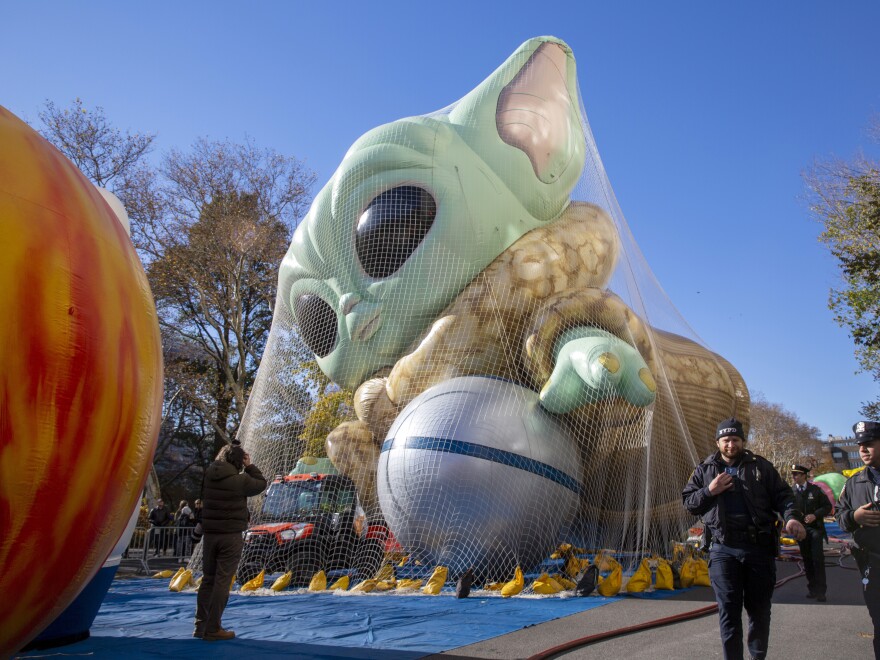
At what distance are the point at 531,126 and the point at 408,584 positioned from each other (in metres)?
6.13

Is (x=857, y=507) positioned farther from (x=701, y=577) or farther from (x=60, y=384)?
(x=701, y=577)

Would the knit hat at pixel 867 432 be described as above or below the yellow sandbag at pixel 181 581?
above

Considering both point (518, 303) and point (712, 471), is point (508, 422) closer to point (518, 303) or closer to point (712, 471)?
point (518, 303)

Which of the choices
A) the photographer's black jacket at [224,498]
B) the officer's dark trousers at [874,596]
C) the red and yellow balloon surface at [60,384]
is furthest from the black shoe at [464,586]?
the red and yellow balloon surface at [60,384]

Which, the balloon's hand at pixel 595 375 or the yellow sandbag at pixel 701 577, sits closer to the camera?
the balloon's hand at pixel 595 375

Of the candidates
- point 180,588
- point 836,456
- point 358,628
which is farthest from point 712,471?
point 836,456

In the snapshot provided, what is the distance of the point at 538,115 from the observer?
9578 mm

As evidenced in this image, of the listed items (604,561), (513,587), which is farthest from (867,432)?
(604,561)

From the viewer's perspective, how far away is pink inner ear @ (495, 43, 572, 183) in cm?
955

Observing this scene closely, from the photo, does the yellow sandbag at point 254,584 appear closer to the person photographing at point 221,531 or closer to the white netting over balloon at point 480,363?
the white netting over balloon at point 480,363

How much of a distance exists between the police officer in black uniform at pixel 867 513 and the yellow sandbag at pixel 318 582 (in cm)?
550

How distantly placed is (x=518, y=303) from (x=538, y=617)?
3.90m

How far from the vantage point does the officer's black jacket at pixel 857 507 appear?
12.1 ft

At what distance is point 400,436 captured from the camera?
749 cm
